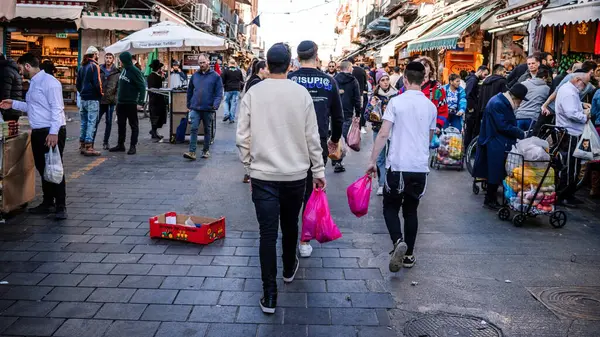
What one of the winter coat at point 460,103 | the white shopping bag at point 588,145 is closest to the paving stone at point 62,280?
the white shopping bag at point 588,145

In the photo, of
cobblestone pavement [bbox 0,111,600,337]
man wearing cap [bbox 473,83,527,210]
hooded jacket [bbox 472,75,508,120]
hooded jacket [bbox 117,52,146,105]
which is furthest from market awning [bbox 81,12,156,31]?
man wearing cap [bbox 473,83,527,210]

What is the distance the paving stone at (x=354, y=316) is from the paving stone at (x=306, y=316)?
0.19ft

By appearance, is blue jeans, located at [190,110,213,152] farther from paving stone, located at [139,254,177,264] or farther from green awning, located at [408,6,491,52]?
green awning, located at [408,6,491,52]

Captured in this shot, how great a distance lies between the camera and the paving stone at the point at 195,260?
224 inches

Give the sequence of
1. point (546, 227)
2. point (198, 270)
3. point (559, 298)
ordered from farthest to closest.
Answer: point (546, 227) → point (198, 270) → point (559, 298)

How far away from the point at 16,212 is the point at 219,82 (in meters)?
5.07

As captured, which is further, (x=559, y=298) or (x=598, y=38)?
(x=598, y=38)

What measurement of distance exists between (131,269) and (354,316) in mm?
2025

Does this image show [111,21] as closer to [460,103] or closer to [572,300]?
[460,103]

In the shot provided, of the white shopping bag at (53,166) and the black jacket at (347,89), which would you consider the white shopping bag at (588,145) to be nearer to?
the black jacket at (347,89)

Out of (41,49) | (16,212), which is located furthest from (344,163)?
(41,49)

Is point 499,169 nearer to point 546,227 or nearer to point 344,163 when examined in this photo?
point 546,227

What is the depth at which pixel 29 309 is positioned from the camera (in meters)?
4.53

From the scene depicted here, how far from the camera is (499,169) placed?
8.03 m
